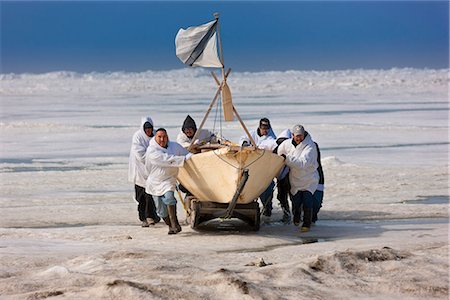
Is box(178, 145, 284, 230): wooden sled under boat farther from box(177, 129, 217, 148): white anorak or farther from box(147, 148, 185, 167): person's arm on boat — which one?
box(177, 129, 217, 148): white anorak

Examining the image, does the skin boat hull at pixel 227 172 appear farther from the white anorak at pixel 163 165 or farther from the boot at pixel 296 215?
the boot at pixel 296 215

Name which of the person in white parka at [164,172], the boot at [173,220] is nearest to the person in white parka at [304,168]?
the person in white parka at [164,172]

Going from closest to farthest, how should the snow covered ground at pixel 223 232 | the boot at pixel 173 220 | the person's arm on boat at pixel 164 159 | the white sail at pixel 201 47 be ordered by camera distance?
the snow covered ground at pixel 223 232 < the person's arm on boat at pixel 164 159 < the boot at pixel 173 220 < the white sail at pixel 201 47

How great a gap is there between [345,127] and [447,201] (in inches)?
397

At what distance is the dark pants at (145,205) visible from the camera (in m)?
9.03

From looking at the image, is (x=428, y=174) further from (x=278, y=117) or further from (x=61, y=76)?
(x=61, y=76)

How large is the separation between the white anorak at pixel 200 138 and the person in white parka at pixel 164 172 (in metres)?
0.64

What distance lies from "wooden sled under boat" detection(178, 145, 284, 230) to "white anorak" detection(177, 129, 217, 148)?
0.63 metres

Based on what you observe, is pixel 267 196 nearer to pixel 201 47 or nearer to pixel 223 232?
pixel 223 232

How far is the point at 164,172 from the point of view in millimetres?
8383

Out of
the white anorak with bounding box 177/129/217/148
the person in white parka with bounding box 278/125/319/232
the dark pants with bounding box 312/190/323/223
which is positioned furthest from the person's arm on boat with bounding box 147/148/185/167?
the dark pants with bounding box 312/190/323/223

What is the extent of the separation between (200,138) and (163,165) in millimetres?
1234

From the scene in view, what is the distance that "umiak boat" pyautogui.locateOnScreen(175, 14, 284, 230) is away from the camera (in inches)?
320

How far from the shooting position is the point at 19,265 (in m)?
6.63
